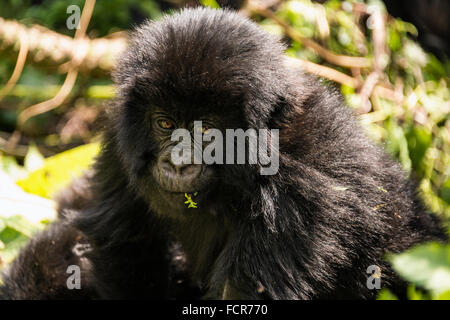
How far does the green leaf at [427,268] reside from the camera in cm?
153

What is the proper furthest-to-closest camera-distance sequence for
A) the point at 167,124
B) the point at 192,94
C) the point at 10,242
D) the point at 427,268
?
the point at 10,242 < the point at 167,124 < the point at 192,94 < the point at 427,268

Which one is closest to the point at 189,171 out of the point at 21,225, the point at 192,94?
the point at 192,94

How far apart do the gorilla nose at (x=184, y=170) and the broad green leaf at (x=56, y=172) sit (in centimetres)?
246

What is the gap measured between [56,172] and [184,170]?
121 inches

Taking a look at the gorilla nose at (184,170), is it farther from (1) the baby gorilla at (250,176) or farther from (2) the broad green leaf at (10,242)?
(2) the broad green leaf at (10,242)

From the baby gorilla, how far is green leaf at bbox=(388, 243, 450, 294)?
1.57 meters

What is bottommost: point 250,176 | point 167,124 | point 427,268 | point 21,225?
point 427,268

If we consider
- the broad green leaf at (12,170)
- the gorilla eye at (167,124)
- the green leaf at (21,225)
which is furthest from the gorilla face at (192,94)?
the broad green leaf at (12,170)

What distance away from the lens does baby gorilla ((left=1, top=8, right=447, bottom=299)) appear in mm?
3127

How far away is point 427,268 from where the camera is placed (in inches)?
61.2

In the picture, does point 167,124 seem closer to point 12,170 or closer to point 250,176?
point 250,176

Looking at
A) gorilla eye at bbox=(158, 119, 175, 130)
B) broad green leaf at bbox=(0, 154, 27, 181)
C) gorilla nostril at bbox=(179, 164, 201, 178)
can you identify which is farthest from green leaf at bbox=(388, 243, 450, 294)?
broad green leaf at bbox=(0, 154, 27, 181)

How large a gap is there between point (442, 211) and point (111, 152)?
9.21 ft
